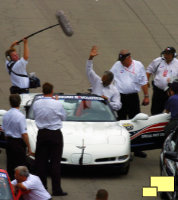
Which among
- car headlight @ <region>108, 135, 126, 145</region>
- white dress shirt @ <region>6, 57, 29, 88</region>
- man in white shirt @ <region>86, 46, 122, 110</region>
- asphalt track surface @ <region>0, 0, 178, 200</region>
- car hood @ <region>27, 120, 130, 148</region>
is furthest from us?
asphalt track surface @ <region>0, 0, 178, 200</region>

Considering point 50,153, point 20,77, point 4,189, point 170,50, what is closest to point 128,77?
point 170,50

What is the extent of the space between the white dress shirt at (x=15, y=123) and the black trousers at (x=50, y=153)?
1.04ft

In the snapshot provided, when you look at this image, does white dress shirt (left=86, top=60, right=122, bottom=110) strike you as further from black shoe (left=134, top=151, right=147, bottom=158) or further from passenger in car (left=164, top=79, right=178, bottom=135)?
passenger in car (left=164, top=79, right=178, bottom=135)

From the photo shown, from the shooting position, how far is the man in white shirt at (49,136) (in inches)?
448

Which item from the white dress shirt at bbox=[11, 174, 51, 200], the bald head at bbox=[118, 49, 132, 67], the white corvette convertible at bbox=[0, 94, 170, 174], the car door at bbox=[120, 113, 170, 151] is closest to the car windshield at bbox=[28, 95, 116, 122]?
the white corvette convertible at bbox=[0, 94, 170, 174]

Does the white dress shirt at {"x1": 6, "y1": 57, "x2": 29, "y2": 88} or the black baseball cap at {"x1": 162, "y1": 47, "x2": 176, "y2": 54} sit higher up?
the black baseball cap at {"x1": 162, "y1": 47, "x2": 176, "y2": 54}

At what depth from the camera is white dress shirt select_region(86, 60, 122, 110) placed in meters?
14.8

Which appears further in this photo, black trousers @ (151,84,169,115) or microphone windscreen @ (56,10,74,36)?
microphone windscreen @ (56,10,74,36)

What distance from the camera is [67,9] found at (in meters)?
25.6

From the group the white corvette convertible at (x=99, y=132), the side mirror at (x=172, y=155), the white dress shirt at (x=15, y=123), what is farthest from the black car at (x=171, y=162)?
the white dress shirt at (x=15, y=123)

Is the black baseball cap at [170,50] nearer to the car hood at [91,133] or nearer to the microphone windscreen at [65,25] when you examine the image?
the microphone windscreen at [65,25]

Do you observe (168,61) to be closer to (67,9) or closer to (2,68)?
(2,68)

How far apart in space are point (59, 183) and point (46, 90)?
145cm

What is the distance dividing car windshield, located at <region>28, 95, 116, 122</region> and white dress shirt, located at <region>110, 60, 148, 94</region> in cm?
94
